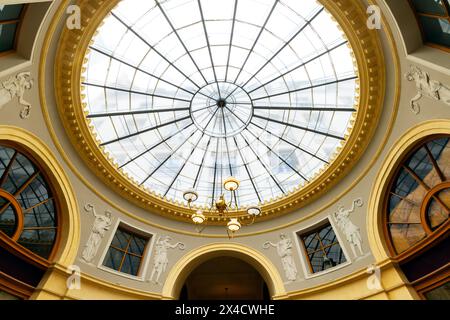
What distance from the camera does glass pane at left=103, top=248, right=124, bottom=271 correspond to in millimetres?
12000

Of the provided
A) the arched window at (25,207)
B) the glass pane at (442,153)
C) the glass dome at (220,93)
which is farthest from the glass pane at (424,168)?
the arched window at (25,207)

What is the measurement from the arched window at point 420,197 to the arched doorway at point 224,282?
9120mm

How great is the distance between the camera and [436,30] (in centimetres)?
752

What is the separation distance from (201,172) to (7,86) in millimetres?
9029

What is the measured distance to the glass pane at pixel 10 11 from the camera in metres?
6.79

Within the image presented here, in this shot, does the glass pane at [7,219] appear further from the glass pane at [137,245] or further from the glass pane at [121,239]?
the glass pane at [137,245]

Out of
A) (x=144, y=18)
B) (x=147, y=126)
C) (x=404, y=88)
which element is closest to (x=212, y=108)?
(x=147, y=126)

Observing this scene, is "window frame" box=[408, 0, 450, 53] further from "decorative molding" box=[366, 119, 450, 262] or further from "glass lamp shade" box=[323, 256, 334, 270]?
"glass lamp shade" box=[323, 256, 334, 270]

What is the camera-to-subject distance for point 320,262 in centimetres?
1244

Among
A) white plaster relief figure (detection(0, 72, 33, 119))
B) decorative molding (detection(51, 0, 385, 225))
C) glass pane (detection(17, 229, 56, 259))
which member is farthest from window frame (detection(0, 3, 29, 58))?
glass pane (detection(17, 229, 56, 259))

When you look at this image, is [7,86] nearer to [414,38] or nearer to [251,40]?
[251,40]

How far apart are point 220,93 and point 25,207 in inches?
352

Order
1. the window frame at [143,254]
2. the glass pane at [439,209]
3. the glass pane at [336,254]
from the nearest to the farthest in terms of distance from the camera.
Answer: the glass pane at [439,209] → the window frame at [143,254] → the glass pane at [336,254]

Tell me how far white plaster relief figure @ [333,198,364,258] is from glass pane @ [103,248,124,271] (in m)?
9.40
